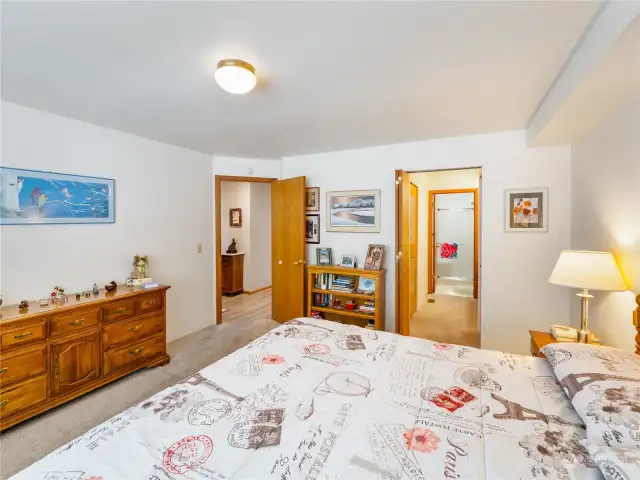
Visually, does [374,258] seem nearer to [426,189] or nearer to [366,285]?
[366,285]

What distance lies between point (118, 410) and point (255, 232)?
4248 millimetres

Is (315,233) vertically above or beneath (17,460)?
above

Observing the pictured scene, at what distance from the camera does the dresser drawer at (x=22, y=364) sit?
1961 mm

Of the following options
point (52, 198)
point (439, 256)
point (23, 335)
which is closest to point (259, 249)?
point (52, 198)

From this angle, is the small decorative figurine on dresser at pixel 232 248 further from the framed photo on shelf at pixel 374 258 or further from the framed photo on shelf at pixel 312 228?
the framed photo on shelf at pixel 374 258

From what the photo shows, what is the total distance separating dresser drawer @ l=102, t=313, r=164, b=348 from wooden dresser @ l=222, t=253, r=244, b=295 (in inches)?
119

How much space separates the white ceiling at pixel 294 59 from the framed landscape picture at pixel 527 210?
659 millimetres

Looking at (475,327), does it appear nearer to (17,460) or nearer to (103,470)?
(103,470)

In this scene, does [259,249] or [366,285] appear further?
[259,249]

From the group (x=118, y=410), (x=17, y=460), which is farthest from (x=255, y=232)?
(x=17, y=460)

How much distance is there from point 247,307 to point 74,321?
2.89 m

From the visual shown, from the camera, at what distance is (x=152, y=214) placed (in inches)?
132

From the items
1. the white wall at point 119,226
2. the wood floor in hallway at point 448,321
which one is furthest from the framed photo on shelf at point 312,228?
the wood floor in hallway at point 448,321

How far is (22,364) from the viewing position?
6.69 feet
